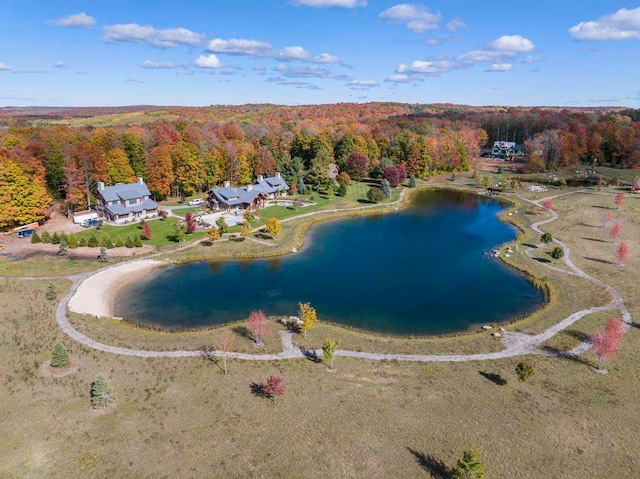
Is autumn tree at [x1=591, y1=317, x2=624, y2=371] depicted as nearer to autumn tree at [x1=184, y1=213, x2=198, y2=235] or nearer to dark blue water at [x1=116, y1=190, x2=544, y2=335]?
dark blue water at [x1=116, y1=190, x2=544, y2=335]

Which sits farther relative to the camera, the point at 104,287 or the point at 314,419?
the point at 104,287

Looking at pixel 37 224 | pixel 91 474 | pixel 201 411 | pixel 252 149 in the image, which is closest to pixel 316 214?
pixel 252 149

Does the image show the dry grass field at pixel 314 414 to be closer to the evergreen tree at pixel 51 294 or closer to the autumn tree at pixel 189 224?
the evergreen tree at pixel 51 294

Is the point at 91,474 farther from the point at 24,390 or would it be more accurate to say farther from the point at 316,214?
the point at 316,214

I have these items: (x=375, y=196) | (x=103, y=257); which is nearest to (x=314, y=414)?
(x=103, y=257)

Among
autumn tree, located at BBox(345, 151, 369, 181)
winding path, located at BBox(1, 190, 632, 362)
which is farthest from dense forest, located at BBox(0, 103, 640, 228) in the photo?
winding path, located at BBox(1, 190, 632, 362)

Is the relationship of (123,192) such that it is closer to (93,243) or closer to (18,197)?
(18,197)
